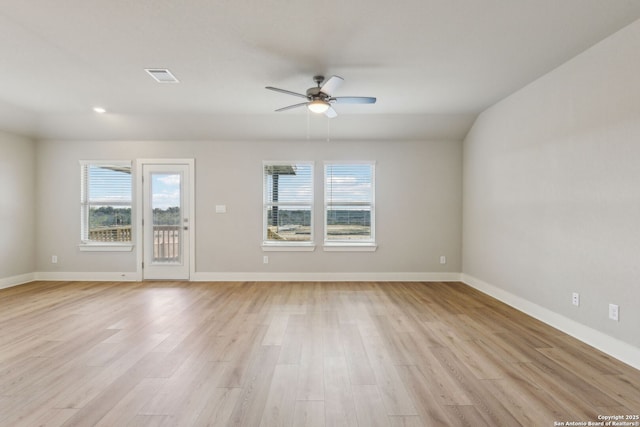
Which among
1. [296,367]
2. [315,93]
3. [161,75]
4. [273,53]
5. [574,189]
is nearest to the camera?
[296,367]

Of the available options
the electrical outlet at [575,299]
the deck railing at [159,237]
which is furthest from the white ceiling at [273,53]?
the electrical outlet at [575,299]

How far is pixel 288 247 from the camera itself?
5422mm

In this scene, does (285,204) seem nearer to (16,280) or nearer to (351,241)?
(351,241)

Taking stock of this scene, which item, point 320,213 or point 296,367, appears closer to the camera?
point 296,367

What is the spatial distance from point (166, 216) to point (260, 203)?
1758mm

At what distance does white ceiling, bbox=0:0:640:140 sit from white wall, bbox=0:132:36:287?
1.51ft

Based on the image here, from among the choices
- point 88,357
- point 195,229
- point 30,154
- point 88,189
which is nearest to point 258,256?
point 195,229

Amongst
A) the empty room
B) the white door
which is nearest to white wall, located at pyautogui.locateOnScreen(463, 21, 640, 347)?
the empty room

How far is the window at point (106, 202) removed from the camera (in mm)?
5473

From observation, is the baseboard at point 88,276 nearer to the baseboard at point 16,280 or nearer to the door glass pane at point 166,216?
the baseboard at point 16,280

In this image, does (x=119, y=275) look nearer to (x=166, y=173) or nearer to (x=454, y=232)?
(x=166, y=173)

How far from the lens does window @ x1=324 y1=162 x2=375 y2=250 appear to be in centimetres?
552

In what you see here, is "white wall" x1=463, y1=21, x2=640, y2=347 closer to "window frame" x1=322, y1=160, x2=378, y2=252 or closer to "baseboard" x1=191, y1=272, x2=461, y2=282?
"baseboard" x1=191, y1=272, x2=461, y2=282

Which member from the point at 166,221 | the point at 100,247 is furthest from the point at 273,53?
the point at 100,247
